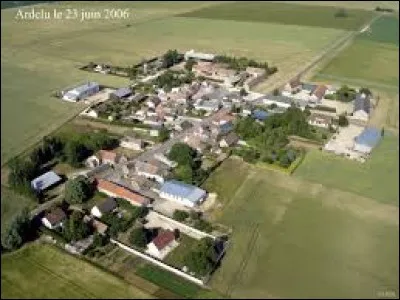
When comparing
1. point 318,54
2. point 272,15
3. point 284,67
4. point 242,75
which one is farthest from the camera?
point 272,15

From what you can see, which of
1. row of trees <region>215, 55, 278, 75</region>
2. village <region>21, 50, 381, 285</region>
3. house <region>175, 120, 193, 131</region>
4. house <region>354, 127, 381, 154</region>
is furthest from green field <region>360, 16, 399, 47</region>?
house <region>175, 120, 193, 131</region>

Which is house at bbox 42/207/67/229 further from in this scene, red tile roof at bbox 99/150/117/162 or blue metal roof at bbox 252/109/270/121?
blue metal roof at bbox 252/109/270/121

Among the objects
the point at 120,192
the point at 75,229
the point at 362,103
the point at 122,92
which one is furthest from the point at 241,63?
the point at 75,229

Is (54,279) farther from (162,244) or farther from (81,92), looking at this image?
(81,92)

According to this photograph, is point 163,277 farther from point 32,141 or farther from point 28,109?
point 28,109

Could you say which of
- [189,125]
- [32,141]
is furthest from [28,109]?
[189,125]

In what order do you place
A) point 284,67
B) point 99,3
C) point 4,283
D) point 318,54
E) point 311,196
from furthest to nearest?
point 99,3, point 318,54, point 284,67, point 311,196, point 4,283

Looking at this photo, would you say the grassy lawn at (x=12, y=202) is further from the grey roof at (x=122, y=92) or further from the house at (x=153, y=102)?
the grey roof at (x=122, y=92)
